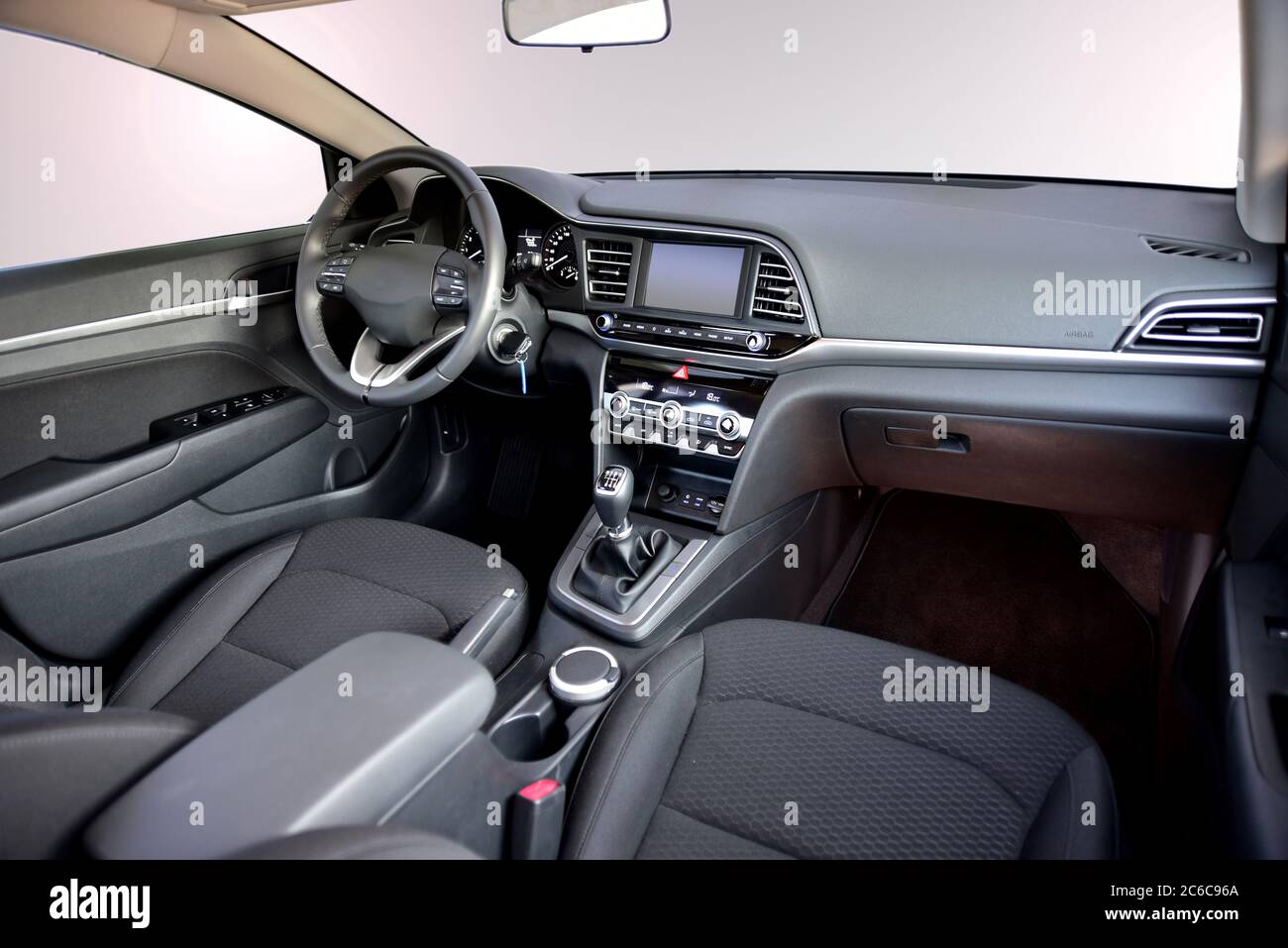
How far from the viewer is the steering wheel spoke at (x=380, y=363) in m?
1.92

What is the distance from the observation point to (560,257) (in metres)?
2.12

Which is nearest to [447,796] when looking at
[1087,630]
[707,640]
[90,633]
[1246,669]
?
[707,640]

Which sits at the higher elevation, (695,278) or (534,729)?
(695,278)

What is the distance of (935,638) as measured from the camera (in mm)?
2234

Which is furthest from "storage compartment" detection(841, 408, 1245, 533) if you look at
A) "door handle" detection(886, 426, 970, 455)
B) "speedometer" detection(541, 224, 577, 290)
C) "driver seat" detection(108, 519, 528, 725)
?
"driver seat" detection(108, 519, 528, 725)

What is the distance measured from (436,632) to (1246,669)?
4.17 feet

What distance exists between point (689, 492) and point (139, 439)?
4.03 feet

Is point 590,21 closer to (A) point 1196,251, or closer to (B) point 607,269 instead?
(B) point 607,269

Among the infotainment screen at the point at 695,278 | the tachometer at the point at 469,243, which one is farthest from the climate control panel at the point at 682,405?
the tachometer at the point at 469,243

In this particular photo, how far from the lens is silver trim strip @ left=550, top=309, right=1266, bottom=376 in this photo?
151 centimetres

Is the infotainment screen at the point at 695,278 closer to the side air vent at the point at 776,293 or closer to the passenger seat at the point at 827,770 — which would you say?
the side air vent at the point at 776,293

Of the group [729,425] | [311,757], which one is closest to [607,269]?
[729,425]

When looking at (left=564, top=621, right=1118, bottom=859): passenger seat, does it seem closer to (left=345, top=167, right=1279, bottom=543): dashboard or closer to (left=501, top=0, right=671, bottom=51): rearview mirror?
(left=345, top=167, right=1279, bottom=543): dashboard

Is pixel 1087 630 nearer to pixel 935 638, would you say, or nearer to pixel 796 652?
pixel 935 638
